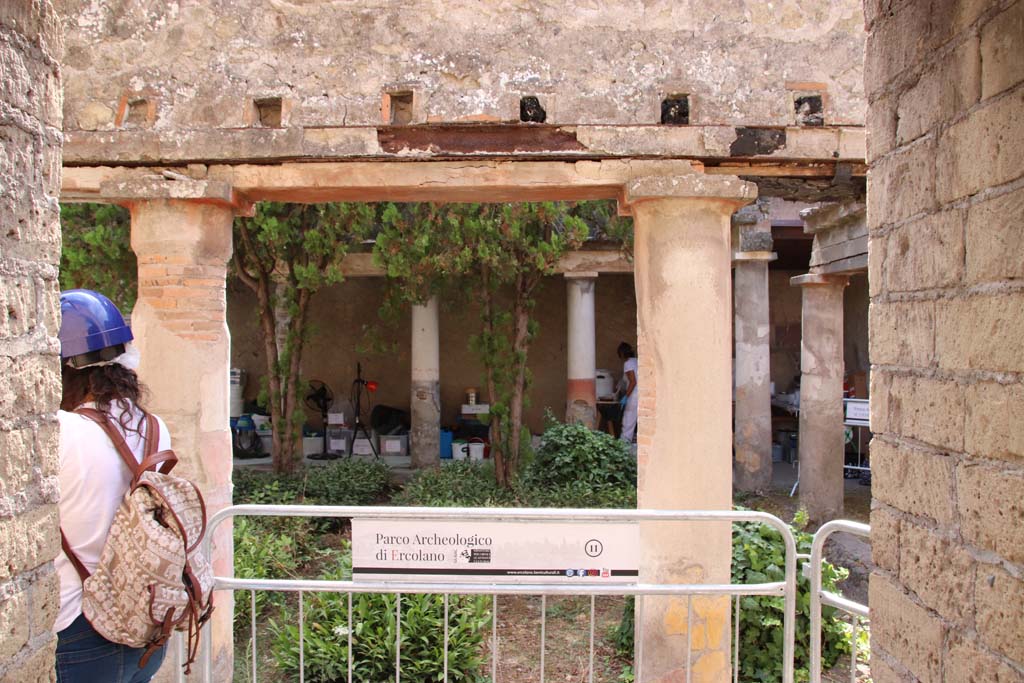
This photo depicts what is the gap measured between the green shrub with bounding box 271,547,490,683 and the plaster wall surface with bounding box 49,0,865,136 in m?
3.24

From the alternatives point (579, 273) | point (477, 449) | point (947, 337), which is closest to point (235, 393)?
point (477, 449)

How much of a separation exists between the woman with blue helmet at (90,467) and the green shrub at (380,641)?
2.85 m

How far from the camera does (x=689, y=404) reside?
5.05 meters

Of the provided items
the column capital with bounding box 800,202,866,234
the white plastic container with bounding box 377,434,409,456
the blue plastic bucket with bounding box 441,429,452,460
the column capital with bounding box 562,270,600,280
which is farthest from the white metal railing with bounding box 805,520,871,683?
the white plastic container with bounding box 377,434,409,456

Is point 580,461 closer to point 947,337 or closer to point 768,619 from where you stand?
point 768,619

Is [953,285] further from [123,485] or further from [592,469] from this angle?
[592,469]

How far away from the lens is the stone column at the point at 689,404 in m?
5.05

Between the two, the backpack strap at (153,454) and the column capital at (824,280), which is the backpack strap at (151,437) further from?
the column capital at (824,280)

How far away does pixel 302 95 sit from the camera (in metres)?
5.04

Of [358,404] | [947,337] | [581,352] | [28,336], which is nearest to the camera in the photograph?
[28,336]

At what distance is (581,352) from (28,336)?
39.2 feet

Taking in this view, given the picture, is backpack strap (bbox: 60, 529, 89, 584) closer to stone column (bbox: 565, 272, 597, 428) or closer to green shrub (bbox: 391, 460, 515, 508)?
green shrub (bbox: 391, 460, 515, 508)

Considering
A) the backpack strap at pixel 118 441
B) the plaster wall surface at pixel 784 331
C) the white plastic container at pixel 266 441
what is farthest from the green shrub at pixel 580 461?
the plaster wall surface at pixel 784 331

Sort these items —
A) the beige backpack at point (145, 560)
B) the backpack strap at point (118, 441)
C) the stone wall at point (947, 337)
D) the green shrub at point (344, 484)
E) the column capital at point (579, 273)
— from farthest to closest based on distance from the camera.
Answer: the column capital at point (579, 273)
the green shrub at point (344, 484)
the backpack strap at point (118, 441)
the beige backpack at point (145, 560)
the stone wall at point (947, 337)
